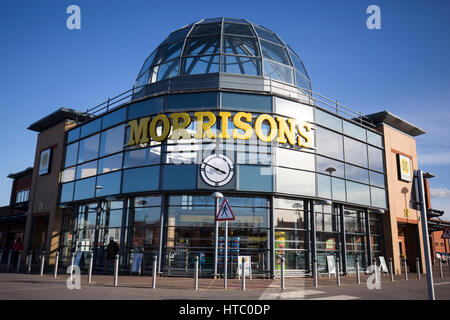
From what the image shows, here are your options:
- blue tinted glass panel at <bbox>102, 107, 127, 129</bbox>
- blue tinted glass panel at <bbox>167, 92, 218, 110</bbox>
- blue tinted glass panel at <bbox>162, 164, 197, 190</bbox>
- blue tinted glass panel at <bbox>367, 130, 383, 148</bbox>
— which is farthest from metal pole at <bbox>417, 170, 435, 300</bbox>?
blue tinted glass panel at <bbox>367, 130, 383, 148</bbox>

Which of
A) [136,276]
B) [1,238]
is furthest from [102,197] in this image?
[1,238]

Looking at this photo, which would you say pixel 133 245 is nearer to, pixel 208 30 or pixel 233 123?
pixel 233 123

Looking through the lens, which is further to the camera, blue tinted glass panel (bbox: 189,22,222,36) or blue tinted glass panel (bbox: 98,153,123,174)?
blue tinted glass panel (bbox: 189,22,222,36)

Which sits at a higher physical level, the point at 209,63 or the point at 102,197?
the point at 209,63

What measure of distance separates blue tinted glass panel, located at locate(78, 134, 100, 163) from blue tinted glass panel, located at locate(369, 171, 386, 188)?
53.1 feet

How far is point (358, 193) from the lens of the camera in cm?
2028

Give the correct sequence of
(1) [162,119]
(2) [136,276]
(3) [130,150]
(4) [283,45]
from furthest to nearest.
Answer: (4) [283,45]
(3) [130,150]
(1) [162,119]
(2) [136,276]

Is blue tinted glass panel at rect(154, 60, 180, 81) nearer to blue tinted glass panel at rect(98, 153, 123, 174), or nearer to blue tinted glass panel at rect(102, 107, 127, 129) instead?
blue tinted glass panel at rect(102, 107, 127, 129)

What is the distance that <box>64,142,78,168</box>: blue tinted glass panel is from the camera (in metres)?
22.3

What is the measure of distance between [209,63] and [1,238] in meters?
33.2

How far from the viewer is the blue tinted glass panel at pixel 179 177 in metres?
16.0

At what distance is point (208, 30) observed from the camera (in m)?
19.8

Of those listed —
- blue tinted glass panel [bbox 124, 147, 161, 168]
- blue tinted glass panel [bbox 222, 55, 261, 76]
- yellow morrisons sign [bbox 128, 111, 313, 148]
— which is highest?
blue tinted glass panel [bbox 222, 55, 261, 76]

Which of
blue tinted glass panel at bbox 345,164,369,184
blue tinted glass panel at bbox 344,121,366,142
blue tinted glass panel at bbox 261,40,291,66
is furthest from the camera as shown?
blue tinted glass panel at bbox 344,121,366,142
